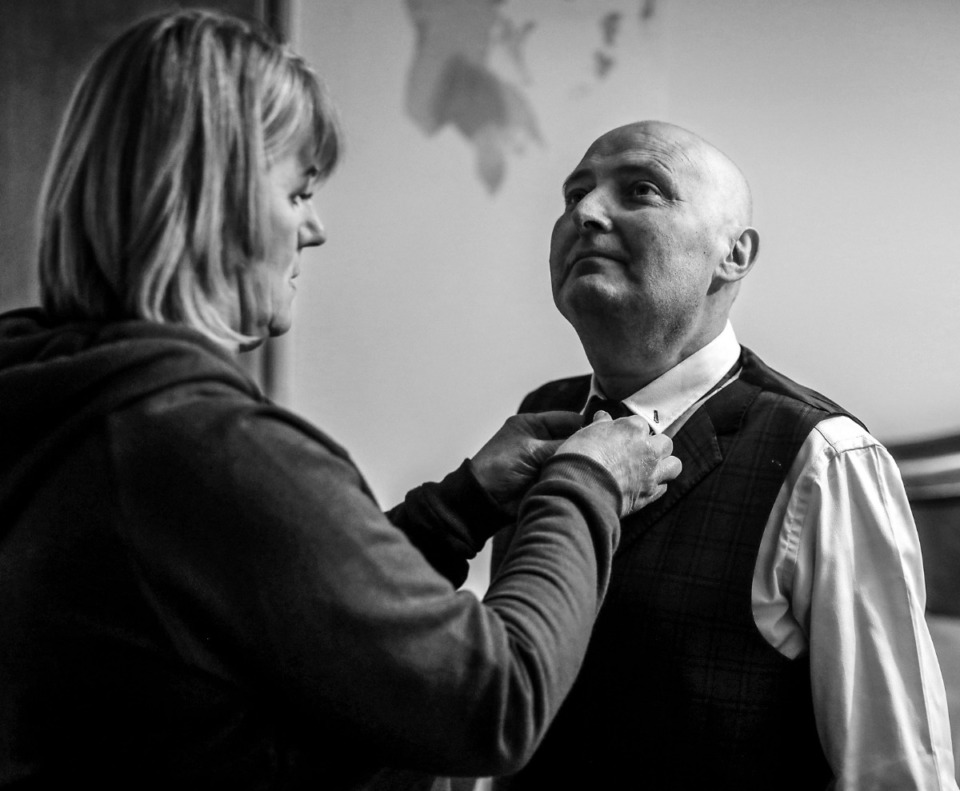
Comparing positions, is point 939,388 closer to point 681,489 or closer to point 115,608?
point 681,489

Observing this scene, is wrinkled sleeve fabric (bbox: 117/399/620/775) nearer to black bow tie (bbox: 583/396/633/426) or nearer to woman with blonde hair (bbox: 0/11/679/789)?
woman with blonde hair (bbox: 0/11/679/789)

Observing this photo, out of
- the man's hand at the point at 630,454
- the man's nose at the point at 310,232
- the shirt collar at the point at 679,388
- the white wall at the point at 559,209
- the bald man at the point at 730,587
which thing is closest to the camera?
the man's nose at the point at 310,232

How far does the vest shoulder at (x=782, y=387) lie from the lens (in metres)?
1.26

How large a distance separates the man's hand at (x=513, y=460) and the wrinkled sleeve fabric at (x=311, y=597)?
0.43 m

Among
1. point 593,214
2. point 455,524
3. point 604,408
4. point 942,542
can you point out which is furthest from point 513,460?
point 942,542

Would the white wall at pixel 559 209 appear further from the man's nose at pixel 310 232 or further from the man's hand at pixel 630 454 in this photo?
the man's nose at pixel 310 232

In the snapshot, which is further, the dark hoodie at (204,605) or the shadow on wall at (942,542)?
the shadow on wall at (942,542)

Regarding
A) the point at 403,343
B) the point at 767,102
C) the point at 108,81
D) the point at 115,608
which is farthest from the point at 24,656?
the point at 767,102

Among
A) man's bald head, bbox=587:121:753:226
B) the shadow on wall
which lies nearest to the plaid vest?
man's bald head, bbox=587:121:753:226

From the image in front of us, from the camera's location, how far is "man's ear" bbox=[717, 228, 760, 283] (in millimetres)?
1379

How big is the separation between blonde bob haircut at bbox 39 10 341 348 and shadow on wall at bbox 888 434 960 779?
5.08ft

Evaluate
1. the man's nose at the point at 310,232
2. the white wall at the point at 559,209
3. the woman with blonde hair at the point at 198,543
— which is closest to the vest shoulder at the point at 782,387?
the woman with blonde hair at the point at 198,543

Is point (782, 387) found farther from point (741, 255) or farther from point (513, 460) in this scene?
point (513, 460)

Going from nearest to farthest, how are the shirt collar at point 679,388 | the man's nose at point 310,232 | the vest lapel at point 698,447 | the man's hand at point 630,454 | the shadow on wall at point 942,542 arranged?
the man's nose at point 310,232 → the man's hand at point 630,454 → the vest lapel at point 698,447 → the shirt collar at point 679,388 → the shadow on wall at point 942,542
